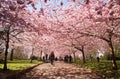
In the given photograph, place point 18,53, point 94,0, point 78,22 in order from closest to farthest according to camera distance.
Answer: point 94,0
point 78,22
point 18,53

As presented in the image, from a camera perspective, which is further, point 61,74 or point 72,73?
point 72,73

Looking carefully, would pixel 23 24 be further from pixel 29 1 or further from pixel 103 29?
pixel 103 29

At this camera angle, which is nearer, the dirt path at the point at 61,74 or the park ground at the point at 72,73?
the park ground at the point at 72,73

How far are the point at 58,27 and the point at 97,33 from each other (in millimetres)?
4143

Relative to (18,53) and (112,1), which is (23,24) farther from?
(18,53)

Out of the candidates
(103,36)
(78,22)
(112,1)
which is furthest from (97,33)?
(112,1)

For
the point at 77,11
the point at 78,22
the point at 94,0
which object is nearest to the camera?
the point at 94,0

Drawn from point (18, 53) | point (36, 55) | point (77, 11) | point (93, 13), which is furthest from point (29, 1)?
point (36, 55)

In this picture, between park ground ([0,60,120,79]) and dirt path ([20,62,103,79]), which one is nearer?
park ground ([0,60,120,79])

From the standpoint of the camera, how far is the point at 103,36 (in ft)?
67.5

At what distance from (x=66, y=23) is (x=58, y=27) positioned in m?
2.17

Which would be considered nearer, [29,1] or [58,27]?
[29,1]

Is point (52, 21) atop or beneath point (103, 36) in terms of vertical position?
atop

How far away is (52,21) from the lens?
21.8m
